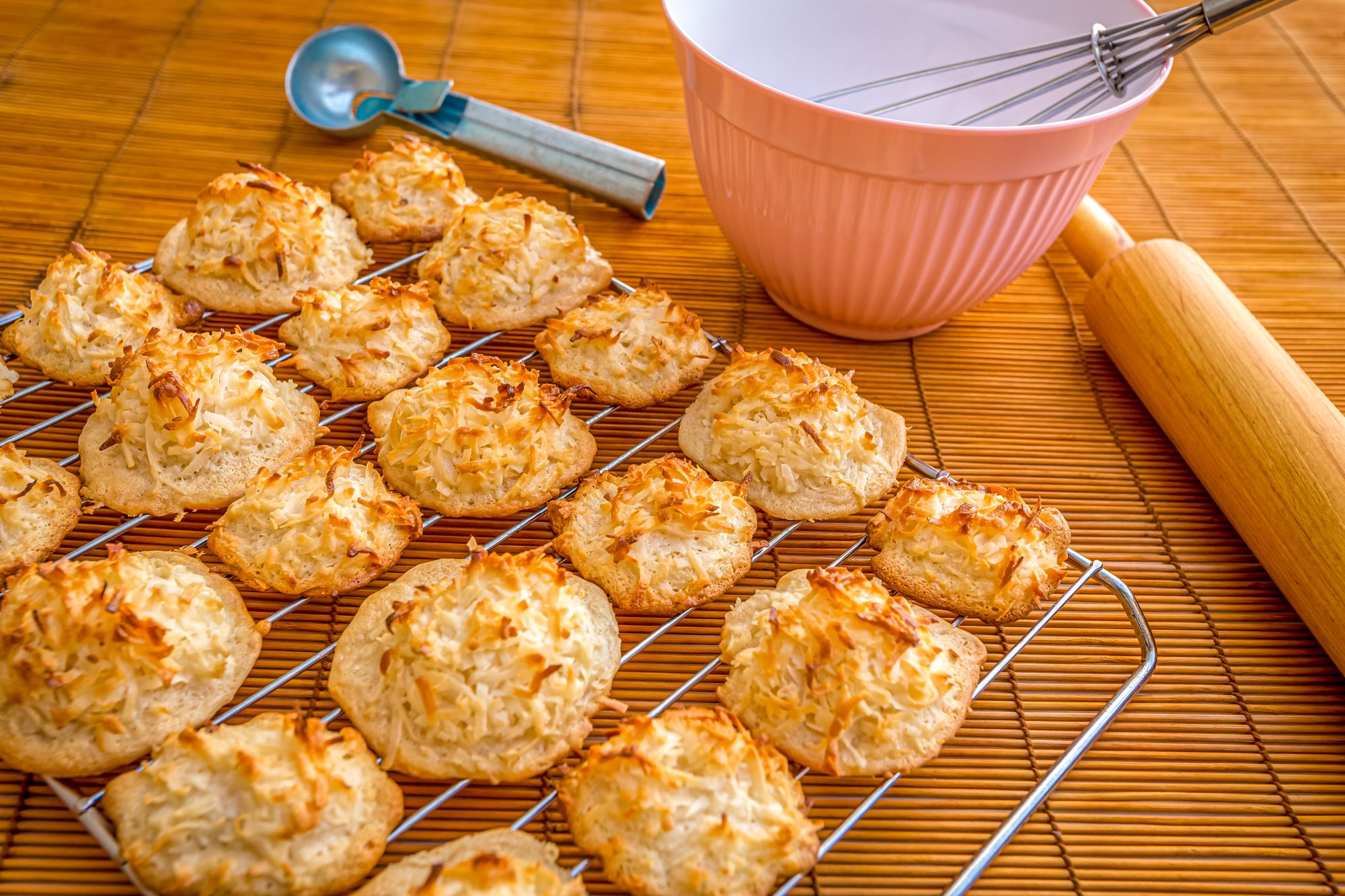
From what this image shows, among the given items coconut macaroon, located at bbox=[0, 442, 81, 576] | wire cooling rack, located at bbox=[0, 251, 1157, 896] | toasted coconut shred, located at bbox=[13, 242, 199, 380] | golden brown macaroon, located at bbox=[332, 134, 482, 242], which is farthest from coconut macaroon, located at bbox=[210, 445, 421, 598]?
golden brown macaroon, located at bbox=[332, 134, 482, 242]

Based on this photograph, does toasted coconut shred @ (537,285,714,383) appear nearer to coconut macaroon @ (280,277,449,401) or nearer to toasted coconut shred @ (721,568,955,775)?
coconut macaroon @ (280,277,449,401)

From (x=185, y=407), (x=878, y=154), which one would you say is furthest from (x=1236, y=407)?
(x=185, y=407)

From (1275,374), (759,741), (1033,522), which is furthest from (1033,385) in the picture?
(759,741)

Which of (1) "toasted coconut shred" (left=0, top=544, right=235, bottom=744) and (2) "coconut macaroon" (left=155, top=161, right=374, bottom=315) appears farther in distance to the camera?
(2) "coconut macaroon" (left=155, top=161, right=374, bottom=315)

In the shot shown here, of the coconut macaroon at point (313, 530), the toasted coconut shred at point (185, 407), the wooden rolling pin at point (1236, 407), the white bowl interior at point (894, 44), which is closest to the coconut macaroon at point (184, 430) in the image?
the toasted coconut shred at point (185, 407)

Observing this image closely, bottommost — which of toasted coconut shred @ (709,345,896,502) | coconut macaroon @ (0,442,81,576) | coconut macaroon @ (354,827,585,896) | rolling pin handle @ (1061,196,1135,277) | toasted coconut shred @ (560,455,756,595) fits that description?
coconut macaroon @ (354,827,585,896)

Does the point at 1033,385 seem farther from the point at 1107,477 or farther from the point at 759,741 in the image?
the point at 759,741
